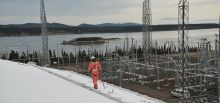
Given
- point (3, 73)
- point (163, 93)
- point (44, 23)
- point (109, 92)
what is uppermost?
point (44, 23)

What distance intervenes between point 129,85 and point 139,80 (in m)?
1.61

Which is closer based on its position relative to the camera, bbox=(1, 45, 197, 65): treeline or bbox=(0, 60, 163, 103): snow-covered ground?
bbox=(0, 60, 163, 103): snow-covered ground

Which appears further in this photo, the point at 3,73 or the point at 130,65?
the point at 130,65

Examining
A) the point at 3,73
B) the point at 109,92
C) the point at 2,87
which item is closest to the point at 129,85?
the point at 109,92

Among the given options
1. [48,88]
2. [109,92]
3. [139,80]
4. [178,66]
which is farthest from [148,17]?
[48,88]

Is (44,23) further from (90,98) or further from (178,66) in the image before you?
(90,98)

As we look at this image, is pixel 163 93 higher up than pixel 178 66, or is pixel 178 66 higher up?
pixel 178 66

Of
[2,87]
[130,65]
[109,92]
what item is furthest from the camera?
[130,65]

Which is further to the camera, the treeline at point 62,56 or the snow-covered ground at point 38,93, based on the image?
the treeline at point 62,56

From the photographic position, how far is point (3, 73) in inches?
464

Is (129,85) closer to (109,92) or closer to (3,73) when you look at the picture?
(109,92)

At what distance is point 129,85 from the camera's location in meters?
28.1

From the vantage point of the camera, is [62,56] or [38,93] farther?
[62,56]

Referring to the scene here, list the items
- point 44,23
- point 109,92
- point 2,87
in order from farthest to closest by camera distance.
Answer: point 44,23
point 109,92
point 2,87
